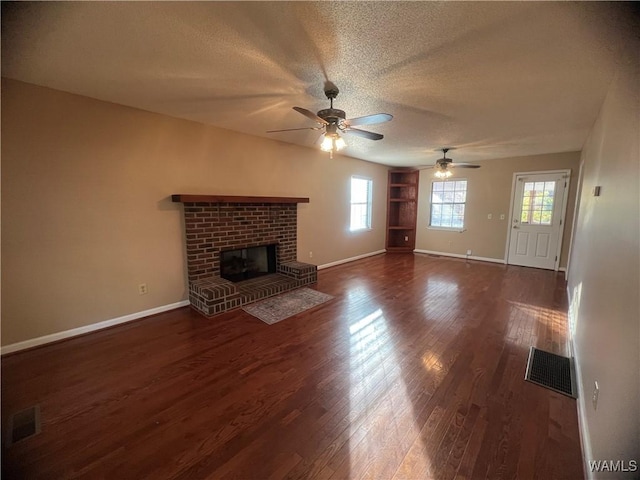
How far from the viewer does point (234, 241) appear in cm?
390

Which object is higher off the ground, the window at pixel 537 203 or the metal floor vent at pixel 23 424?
the window at pixel 537 203

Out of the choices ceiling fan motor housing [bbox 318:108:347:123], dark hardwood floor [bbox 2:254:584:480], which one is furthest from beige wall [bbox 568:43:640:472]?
ceiling fan motor housing [bbox 318:108:347:123]

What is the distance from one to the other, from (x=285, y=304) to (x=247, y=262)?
123 centimetres

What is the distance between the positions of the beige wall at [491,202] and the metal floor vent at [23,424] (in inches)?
290

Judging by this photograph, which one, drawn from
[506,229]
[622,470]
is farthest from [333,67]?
[506,229]

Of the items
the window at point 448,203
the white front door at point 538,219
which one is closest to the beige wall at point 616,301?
the white front door at point 538,219

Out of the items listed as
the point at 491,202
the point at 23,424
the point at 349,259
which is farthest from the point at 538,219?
the point at 23,424

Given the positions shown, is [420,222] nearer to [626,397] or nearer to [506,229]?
[506,229]

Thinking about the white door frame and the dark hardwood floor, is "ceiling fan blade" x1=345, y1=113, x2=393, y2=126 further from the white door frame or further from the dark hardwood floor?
the white door frame

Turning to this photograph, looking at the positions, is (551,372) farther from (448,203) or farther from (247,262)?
(448,203)

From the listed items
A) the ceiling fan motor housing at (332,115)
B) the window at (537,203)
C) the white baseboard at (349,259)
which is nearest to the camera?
the ceiling fan motor housing at (332,115)

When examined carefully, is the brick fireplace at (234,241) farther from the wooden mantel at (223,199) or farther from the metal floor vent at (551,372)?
the metal floor vent at (551,372)

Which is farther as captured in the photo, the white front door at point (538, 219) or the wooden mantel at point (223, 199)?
the white front door at point (538, 219)

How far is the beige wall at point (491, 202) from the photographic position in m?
5.21
